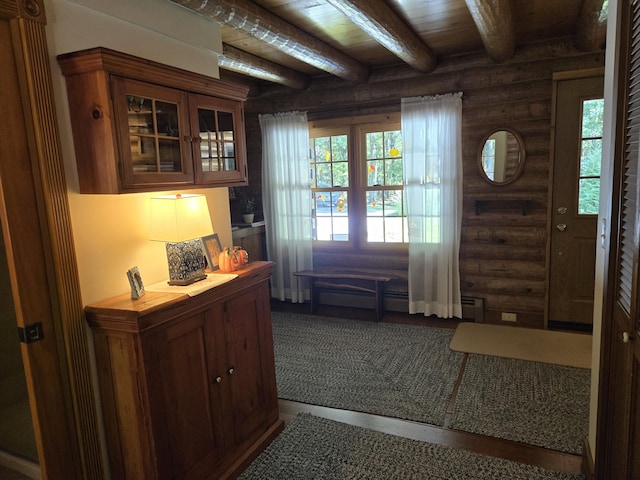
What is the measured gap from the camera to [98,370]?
1.80m

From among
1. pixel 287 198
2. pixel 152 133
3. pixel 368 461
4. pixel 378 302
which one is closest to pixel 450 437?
pixel 368 461

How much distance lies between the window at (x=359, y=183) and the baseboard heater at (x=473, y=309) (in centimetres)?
87

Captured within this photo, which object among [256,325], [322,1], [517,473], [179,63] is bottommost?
[517,473]

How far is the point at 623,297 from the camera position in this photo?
1.57 metres

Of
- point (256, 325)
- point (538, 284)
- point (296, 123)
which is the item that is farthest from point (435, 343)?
point (296, 123)

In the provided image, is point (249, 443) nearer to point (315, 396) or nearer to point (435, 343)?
point (315, 396)

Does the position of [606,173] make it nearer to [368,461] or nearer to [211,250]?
[368,461]

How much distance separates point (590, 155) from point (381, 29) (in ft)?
7.38

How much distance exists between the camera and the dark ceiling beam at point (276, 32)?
231 centimetres

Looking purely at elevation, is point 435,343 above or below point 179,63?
below

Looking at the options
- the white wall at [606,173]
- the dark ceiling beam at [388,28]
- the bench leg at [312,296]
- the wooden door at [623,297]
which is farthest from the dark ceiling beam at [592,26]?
the bench leg at [312,296]

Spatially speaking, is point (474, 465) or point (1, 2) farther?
point (474, 465)

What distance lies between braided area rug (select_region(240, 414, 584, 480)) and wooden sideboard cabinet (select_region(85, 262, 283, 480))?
13cm

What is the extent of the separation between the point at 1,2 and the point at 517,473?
2.91m
